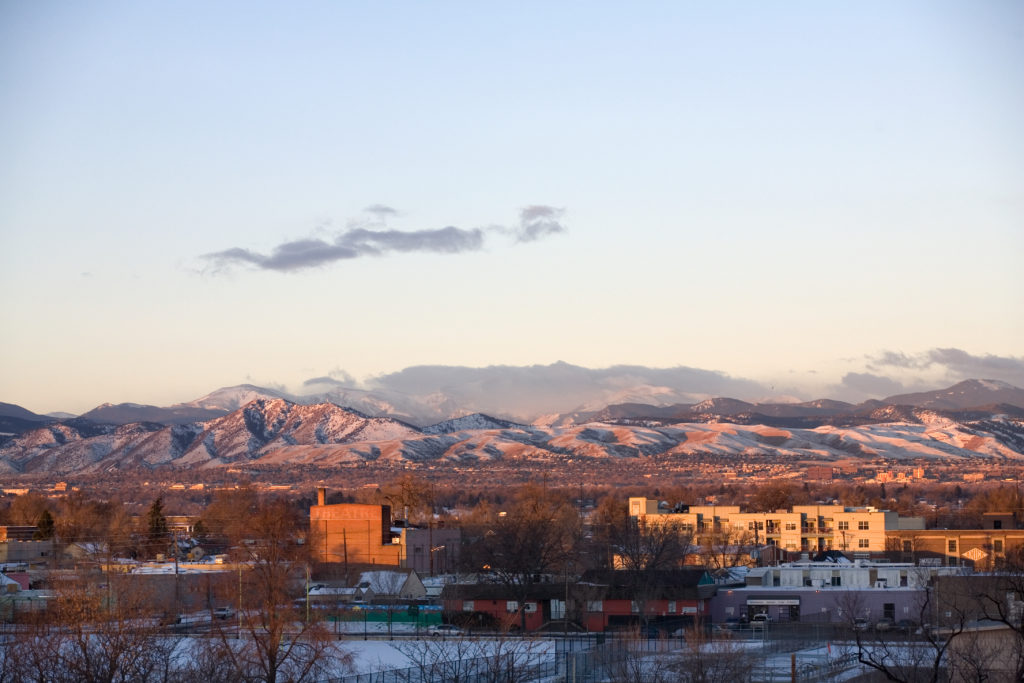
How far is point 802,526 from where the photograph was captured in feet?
329

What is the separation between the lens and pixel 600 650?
43.3 metres

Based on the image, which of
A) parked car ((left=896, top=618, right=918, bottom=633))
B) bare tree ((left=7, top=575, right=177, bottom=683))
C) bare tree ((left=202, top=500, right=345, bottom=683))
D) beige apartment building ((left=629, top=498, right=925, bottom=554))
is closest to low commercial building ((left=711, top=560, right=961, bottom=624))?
parked car ((left=896, top=618, right=918, bottom=633))

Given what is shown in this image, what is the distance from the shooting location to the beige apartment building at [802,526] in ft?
313

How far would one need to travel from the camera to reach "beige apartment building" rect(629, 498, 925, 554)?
95438 millimetres

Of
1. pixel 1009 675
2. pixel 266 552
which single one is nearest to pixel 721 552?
pixel 266 552

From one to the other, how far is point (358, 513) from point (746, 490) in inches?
4597

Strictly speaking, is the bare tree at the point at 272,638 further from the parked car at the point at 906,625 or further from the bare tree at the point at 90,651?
the parked car at the point at 906,625

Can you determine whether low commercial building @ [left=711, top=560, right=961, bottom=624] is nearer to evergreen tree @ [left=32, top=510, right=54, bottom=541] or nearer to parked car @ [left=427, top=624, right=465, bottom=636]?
parked car @ [left=427, top=624, right=465, bottom=636]

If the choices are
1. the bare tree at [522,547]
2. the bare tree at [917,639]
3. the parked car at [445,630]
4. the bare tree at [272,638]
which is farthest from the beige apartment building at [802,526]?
the bare tree at [272,638]

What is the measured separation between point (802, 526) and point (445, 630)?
50.6 meters

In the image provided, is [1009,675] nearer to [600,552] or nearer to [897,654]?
[897,654]

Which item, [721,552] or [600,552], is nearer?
[600,552]

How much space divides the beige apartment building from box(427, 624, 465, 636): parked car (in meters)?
38.1

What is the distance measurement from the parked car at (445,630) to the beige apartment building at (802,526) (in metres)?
38.1
